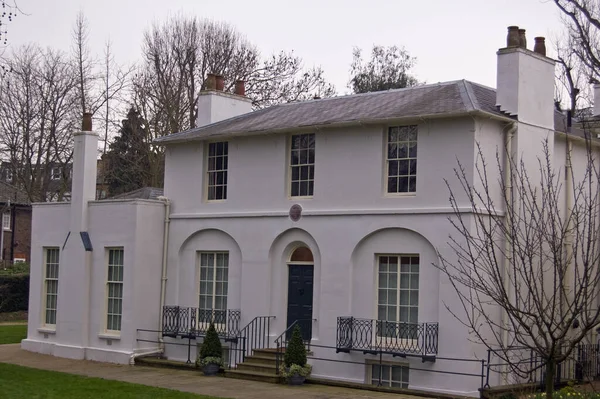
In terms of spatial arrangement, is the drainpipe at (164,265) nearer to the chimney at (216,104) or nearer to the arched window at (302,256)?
the chimney at (216,104)

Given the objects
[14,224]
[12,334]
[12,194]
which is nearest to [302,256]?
[12,334]

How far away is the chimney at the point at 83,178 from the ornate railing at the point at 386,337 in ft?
30.1

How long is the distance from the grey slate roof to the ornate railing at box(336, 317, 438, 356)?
483 cm

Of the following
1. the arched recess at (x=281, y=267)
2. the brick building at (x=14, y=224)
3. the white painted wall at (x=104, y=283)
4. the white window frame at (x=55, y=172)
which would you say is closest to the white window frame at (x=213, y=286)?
the white painted wall at (x=104, y=283)

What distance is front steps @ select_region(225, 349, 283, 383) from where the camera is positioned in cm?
2211

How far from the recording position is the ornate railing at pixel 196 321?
2475 cm

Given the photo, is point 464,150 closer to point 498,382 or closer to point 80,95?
point 498,382

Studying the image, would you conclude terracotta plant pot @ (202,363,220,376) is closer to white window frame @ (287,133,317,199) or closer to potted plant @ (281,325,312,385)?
potted plant @ (281,325,312,385)

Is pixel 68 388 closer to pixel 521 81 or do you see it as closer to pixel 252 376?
pixel 252 376

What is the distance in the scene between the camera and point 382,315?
21922mm

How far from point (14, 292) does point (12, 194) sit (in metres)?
13.6

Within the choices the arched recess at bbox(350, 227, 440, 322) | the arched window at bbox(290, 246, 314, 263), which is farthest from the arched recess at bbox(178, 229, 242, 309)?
the arched recess at bbox(350, 227, 440, 322)

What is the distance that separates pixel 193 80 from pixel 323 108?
20.9 metres

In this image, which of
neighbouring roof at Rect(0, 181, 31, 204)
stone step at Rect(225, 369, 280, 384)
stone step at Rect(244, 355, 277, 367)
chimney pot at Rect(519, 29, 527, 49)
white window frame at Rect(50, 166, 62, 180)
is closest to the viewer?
chimney pot at Rect(519, 29, 527, 49)
